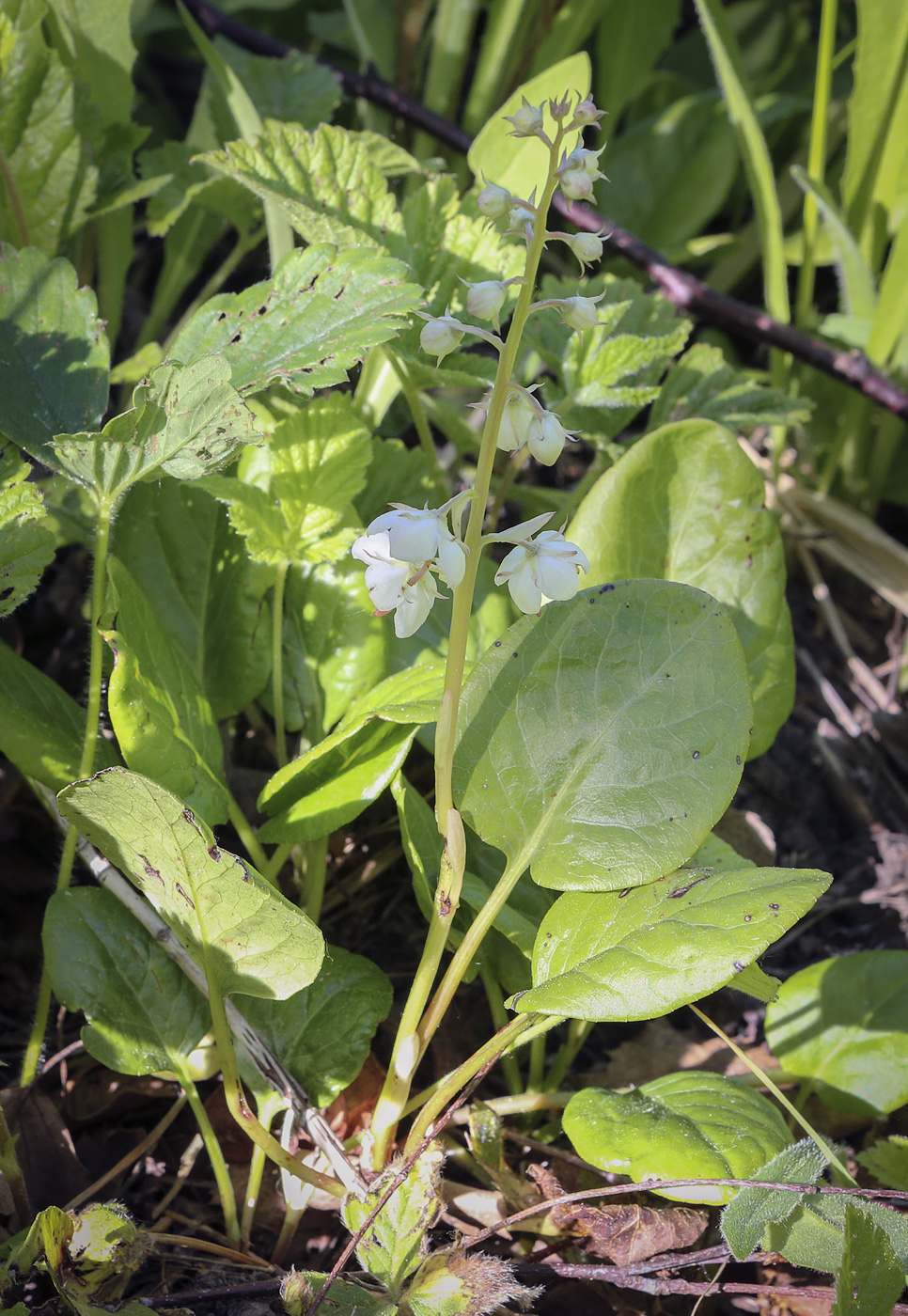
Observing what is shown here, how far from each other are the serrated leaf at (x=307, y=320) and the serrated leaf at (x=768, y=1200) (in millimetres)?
1016

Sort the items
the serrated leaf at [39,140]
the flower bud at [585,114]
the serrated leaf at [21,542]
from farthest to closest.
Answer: the serrated leaf at [39,140], the serrated leaf at [21,542], the flower bud at [585,114]

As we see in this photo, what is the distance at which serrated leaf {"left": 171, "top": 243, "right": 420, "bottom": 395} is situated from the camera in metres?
1.17

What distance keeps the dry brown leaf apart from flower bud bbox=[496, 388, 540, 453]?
86 cm

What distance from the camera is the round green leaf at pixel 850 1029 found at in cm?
127

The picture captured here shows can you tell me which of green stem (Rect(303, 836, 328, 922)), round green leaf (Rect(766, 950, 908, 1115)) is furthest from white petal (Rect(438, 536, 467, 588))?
round green leaf (Rect(766, 950, 908, 1115))

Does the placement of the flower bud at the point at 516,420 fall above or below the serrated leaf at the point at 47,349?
above

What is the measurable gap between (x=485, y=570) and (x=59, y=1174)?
0.97 metres

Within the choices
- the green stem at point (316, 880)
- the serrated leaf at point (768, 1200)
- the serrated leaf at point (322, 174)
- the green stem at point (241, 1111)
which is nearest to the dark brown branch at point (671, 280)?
the serrated leaf at point (322, 174)

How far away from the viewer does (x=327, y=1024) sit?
1.16 metres

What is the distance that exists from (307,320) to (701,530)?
2.00 ft

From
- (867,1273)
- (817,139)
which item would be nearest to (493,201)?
(867,1273)

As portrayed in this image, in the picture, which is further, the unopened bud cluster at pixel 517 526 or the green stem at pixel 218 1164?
the green stem at pixel 218 1164

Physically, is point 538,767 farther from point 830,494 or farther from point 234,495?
point 830,494

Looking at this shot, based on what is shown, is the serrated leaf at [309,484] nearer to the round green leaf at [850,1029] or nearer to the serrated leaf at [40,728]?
the serrated leaf at [40,728]
